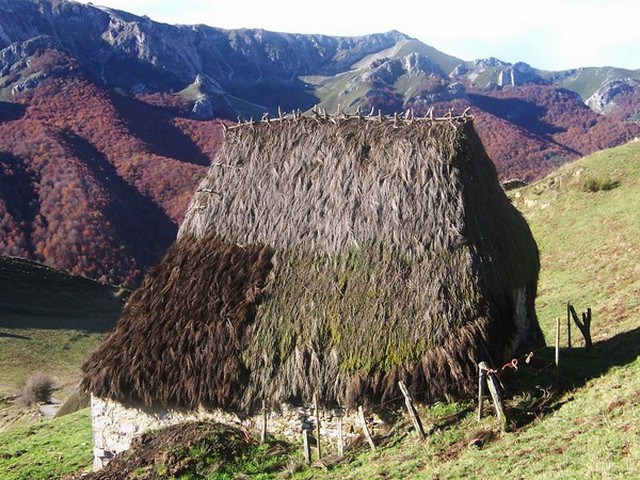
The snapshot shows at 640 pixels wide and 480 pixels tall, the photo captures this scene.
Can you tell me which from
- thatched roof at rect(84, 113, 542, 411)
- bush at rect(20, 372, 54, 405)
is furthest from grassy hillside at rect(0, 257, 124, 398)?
thatched roof at rect(84, 113, 542, 411)

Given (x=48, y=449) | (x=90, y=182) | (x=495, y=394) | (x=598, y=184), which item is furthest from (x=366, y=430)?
(x=90, y=182)

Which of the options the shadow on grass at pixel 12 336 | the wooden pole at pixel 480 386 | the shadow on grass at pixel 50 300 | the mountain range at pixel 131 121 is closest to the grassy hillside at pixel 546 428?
the wooden pole at pixel 480 386

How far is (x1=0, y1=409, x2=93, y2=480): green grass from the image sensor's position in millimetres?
13094

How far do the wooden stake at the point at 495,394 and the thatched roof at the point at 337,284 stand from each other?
1.84 ft

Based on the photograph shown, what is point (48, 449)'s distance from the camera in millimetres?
15016

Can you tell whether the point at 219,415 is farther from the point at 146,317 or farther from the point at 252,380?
the point at 146,317

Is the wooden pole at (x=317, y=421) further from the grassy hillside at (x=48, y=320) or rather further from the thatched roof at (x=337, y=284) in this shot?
the grassy hillside at (x=48, y=320)

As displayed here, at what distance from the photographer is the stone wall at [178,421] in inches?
427

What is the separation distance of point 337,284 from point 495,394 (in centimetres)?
381

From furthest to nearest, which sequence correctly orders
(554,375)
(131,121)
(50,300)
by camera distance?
(131,121)
(50,300)
(554,375)

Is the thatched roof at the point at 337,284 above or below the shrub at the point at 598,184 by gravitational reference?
below

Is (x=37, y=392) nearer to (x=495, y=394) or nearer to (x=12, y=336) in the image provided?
(x=12, y=336)

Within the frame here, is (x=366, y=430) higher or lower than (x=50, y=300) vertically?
higher

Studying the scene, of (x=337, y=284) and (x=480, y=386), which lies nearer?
(x=480, y=386)
